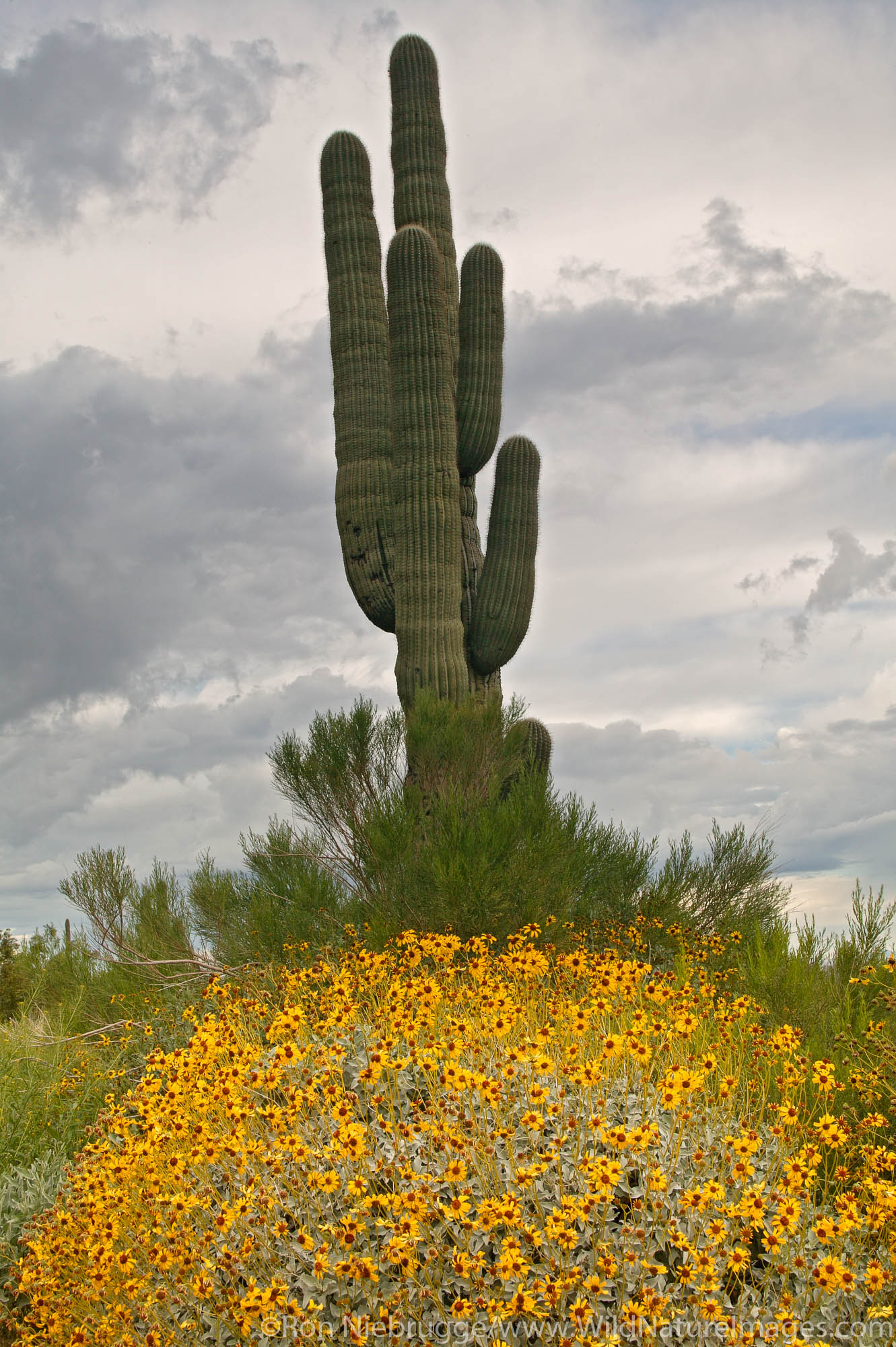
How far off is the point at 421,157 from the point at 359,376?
9.28 feet

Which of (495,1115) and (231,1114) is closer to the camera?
(495,1115)

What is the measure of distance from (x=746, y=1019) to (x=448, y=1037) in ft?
7.56

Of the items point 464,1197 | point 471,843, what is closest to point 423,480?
point 471,843

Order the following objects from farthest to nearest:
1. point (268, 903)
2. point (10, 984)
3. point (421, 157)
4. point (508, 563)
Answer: point (10, 984) → point (421, 157) → point (508, 563) → point (268, 903)

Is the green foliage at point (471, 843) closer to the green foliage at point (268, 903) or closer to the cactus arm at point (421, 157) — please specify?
the green foliage at point (268, 903)

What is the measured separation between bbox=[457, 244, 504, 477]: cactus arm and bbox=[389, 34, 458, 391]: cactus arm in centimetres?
25

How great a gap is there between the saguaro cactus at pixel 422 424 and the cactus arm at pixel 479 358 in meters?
0.02

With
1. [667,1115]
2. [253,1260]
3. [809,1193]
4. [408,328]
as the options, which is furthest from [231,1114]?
[408,328]

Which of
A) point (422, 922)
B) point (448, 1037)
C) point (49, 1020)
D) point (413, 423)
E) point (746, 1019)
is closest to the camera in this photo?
point (448, 1037)

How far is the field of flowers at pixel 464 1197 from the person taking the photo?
2838 mm

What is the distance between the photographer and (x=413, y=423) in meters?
10.3

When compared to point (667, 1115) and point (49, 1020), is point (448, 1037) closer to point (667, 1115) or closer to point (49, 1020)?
point (667, 1115)

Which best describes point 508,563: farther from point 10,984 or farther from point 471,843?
point 10,984

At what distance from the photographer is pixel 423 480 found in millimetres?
10266
